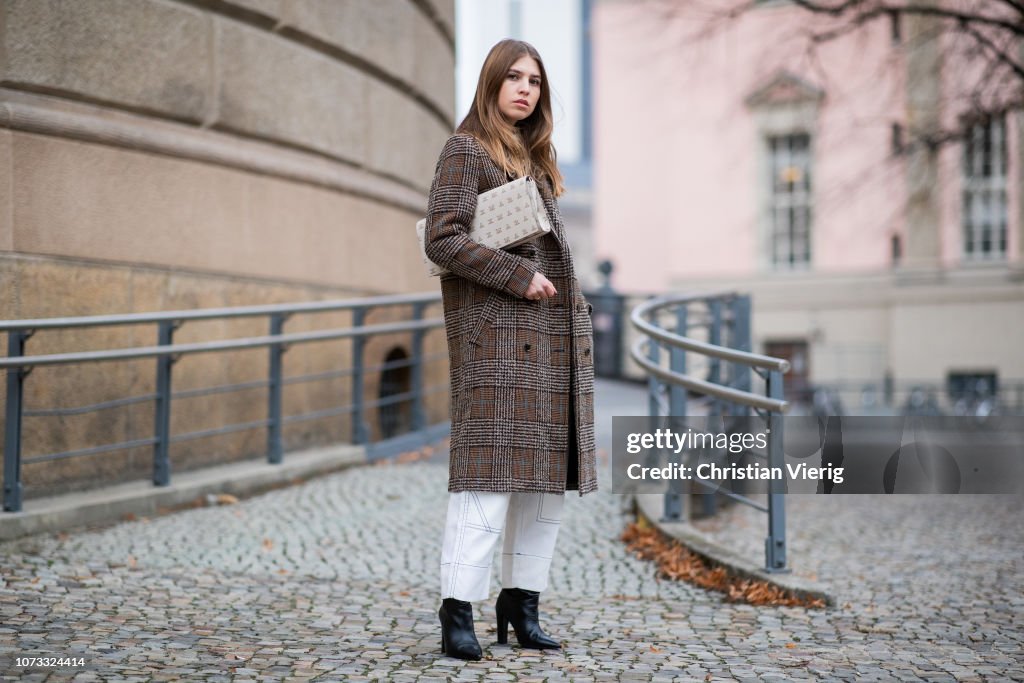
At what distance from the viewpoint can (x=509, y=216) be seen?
3.71 meters

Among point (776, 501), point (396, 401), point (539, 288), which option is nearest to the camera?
point (539, 288)

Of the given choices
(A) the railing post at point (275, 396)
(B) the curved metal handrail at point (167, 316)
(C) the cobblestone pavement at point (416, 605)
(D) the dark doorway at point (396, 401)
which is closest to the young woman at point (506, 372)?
(C) the cobblestone pavement at point (416, 605)

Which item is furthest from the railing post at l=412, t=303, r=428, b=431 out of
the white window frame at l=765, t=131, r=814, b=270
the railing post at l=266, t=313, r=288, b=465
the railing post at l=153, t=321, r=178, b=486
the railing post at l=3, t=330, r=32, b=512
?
the white window frame at l=765, t=131, r=814, b=270

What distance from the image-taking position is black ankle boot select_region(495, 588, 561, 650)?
389 centimetres

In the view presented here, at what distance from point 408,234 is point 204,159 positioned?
3.08 metres

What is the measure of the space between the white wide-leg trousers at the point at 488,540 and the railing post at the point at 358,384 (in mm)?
4551

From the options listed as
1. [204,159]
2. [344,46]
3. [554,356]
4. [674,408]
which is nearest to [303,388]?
[204,159]

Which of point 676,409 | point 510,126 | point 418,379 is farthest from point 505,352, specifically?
point 418,379

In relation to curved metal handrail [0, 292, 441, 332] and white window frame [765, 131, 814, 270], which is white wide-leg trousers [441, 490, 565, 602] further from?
white window frame [765, 131, 814, 270]

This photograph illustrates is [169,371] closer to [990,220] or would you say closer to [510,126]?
[510,126]

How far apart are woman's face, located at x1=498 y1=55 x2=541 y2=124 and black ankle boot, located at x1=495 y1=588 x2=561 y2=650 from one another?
154cm

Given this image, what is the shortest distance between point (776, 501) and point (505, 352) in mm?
1832

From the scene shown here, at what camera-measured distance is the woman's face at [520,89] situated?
383 centimetres

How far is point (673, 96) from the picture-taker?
82.3 feet
